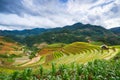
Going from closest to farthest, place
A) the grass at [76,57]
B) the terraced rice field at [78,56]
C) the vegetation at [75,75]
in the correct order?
the vegetation at [75,75]
the grass at [76,57]
the terraced rice field at [78,56]

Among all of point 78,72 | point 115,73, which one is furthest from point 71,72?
point 115,73

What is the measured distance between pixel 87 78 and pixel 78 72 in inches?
111

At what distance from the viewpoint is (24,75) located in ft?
77.9

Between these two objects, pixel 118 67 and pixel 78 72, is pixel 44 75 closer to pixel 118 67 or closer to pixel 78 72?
pixel 78 72

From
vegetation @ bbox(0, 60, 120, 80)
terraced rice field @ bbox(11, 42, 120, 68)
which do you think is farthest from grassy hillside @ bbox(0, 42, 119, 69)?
vegetation @ bbox(0, 60, 120, 80)

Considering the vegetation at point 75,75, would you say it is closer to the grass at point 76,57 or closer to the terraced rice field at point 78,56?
the grass at point 76,57

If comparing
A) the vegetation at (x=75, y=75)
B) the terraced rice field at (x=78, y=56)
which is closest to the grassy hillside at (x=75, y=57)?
the terraced rice field at (x=78, y=56)

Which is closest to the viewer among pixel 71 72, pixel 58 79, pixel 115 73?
pixel 58 79

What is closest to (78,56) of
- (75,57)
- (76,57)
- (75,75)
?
(75,57)

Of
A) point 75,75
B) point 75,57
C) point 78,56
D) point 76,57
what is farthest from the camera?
point 78,56

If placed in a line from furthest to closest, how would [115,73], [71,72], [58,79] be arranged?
[71,72] → [115,73] → [58,79]

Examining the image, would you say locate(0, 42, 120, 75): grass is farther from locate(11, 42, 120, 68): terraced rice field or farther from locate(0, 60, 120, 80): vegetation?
locate(0, 60, 120, 80): vegetation

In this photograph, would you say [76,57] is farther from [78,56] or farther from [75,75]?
[75,75]

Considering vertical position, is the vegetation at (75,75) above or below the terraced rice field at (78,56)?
above
